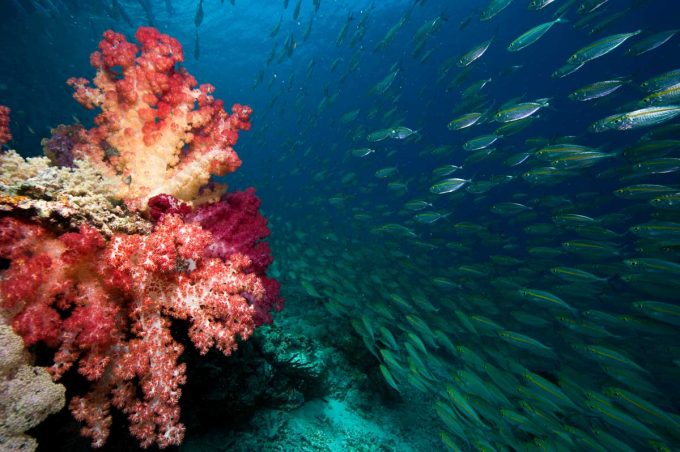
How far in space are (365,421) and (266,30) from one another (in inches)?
1779

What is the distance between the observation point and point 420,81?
43.9 meters

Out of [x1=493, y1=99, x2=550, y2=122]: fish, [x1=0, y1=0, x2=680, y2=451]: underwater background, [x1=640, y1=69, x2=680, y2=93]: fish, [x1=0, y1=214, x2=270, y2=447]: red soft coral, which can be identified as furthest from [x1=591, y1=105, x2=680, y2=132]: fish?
[x1=0, y1=214, x2=270, y2=447]: red soft coral

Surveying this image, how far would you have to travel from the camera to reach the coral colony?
1.67m

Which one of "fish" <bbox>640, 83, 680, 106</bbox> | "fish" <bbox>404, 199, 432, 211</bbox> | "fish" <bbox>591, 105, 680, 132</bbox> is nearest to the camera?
"fish" <bbox>591, 105, 680, 132</bbox>

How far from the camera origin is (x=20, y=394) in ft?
4.65

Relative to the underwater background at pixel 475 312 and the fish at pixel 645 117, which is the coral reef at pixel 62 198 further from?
the fish at pixel 645 117

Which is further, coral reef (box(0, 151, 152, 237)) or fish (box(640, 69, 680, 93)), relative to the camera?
fish (box(640, 69, 680, 93))

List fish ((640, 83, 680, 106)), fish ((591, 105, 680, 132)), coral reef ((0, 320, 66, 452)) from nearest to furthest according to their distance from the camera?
coral reef ((0, 320, 66, 452)) < fish ((591, 105, 680, 132)) < fish ((640, 83, 680, 106))

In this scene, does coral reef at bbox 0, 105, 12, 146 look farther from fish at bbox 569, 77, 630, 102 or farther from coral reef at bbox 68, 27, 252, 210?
fish at bbox 569, 77, 630, 102

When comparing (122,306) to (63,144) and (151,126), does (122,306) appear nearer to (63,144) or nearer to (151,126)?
(151,126)

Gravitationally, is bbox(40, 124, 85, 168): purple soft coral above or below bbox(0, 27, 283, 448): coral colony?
above

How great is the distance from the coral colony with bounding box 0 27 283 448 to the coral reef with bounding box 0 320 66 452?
7cm

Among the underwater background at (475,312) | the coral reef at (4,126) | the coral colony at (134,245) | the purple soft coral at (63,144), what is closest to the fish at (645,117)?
the underwater background at (475,312)

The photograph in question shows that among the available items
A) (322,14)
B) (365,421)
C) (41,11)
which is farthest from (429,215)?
(322,14)
